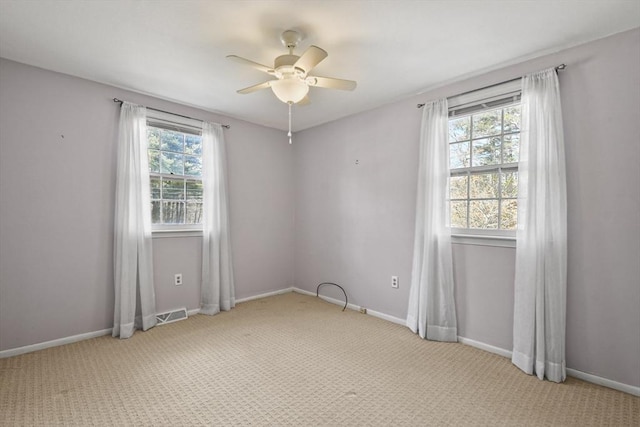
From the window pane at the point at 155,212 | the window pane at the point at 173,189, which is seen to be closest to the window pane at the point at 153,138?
the window pane at the point at 173,189

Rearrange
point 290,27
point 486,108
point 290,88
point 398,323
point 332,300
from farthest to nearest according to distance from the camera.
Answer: point 332,300 → point 398,323 → point 486,108 → point 290,88 → point 290,27

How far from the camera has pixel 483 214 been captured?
290 centimetres

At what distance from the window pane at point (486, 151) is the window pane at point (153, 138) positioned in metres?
3.31

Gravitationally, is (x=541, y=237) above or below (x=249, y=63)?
below

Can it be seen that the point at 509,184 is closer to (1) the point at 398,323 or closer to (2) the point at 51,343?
(1) the point at 398,323

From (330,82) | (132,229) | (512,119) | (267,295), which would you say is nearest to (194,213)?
(132,229)

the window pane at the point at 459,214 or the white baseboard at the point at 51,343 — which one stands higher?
the window pane at the point at 459,214

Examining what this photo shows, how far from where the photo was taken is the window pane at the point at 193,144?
374 centimetres

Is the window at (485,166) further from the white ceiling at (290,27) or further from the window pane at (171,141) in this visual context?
the window pane at (171,141)

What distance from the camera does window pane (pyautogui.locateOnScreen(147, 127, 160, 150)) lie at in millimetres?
3457

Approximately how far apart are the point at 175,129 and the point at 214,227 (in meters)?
1.22

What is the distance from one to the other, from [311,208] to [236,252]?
1213 mm

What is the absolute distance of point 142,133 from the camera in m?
3.27

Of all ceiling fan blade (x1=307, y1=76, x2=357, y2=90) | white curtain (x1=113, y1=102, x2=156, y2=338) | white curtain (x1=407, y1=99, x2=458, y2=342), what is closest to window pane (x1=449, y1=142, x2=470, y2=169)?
white curtain (x1=407, y1=99, x2=458, y2=342)
